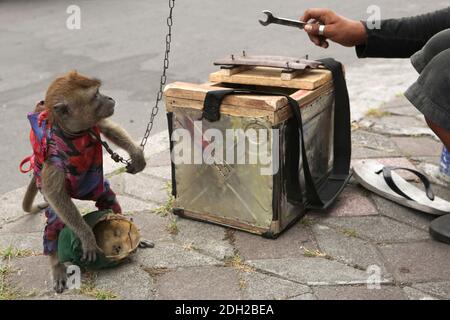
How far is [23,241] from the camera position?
2996 millimetres

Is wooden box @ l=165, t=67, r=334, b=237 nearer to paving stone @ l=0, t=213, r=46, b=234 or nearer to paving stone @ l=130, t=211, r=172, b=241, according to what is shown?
paving stone @ l=130, t=211, r=172, b=241

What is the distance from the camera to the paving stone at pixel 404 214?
3059mm

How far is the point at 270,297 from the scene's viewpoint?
8.08 feet

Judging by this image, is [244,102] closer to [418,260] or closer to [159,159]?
[418,260]

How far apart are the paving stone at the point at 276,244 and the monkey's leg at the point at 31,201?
1.07m

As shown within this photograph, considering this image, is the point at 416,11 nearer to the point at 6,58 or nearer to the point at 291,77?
the point at 6,58

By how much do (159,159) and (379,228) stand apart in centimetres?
159

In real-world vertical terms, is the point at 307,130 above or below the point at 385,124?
above

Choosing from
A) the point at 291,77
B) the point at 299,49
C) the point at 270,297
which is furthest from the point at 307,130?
the point at 299,49

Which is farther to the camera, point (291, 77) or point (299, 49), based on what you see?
→ point (299, 49)

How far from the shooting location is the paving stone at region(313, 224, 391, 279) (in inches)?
106

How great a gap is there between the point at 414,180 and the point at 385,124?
3.30 feet

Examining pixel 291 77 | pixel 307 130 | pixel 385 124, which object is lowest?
pixel 385 124
